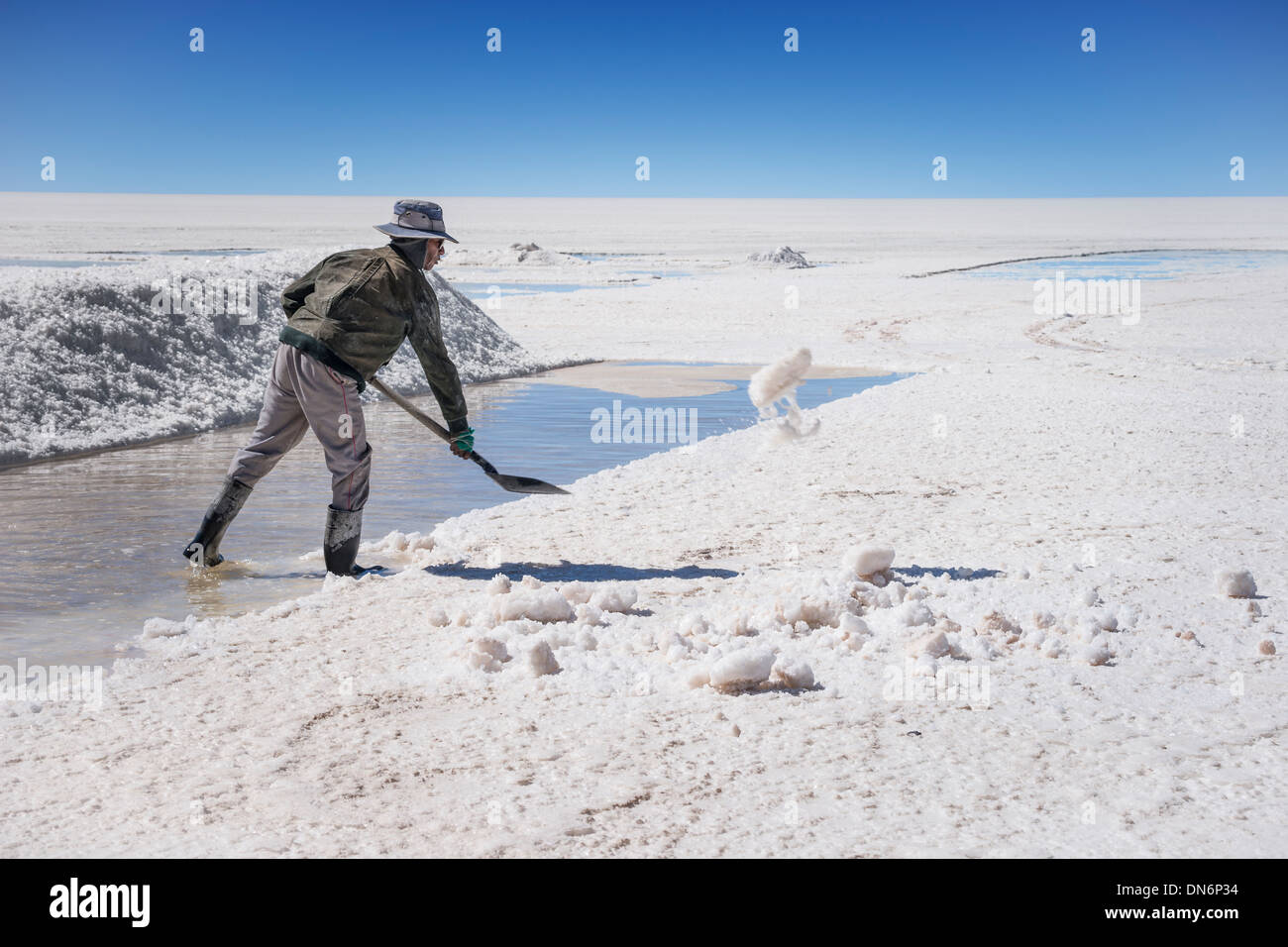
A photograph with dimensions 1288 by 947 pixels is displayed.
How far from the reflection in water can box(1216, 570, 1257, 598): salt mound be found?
3.49 m

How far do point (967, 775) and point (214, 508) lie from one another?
330 cm

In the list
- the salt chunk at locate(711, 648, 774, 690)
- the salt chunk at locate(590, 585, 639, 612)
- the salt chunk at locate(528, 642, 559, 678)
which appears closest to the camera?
the salt chunk at locate(711, 648, 774, 690)

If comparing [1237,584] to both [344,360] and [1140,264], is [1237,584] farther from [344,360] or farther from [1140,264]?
[1140,264]

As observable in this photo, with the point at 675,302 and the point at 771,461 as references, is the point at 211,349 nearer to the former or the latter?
the point at 771,461

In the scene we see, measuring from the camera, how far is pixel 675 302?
24.0m

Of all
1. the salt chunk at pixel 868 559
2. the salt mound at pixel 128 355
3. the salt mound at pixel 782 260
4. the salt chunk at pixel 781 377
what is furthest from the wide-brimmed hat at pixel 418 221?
the salt mound at pixel 782 260

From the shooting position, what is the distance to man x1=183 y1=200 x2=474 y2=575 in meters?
4.82

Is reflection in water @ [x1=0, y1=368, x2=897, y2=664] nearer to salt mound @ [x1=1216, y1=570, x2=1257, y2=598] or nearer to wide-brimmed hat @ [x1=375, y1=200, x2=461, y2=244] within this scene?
wide-brimmed hat @ [x1=375, y1=200, x2=461, y2=244]

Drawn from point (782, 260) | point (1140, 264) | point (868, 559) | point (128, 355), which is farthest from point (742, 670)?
point (1140, 264)

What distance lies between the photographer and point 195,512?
6.25 m

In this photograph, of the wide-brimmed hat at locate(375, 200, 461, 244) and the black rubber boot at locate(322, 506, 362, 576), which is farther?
the wide-brimmed hat at locate(375, 200, 461, 244)

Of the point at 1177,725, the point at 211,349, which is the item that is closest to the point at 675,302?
the point at 211,349

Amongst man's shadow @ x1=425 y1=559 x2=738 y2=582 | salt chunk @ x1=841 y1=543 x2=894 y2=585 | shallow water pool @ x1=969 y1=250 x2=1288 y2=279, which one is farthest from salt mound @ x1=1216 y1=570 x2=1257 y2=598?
shallow water pool @ x1=969 y1=250 x2=1288 y2=279

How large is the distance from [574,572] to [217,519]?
147 centimetres
